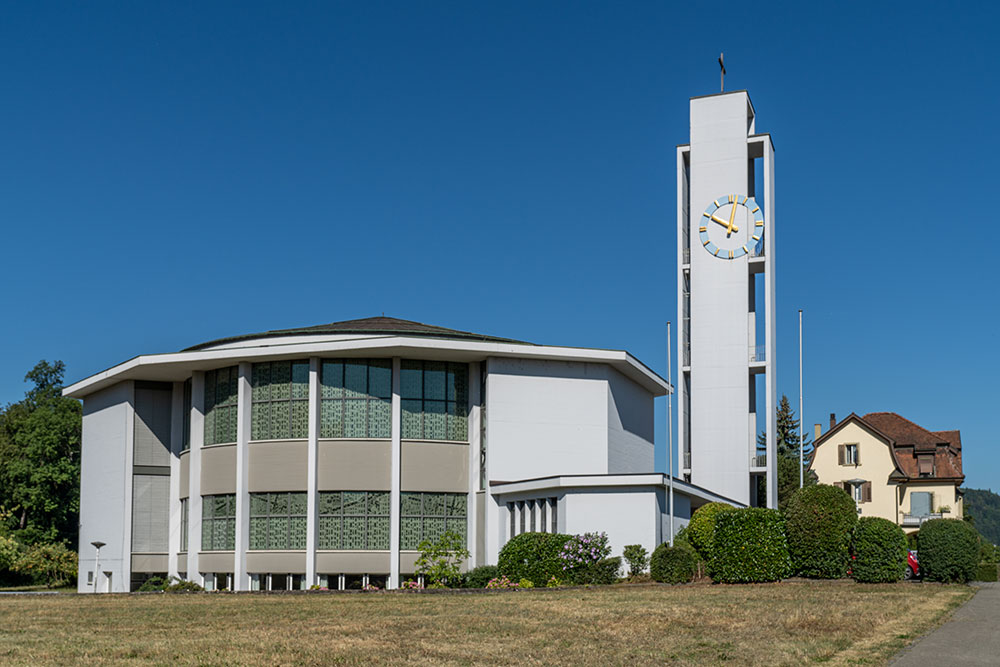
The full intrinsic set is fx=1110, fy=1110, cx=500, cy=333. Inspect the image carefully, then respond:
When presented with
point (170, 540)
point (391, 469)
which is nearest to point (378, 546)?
point (391, 469)

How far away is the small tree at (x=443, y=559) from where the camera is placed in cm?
3203

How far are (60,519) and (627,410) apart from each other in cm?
3922

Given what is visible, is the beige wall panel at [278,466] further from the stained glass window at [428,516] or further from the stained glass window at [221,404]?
the stained glass window at [428,516]

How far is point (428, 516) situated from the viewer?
33.5 meters

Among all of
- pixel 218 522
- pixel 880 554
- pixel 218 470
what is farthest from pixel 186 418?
pixel 880 554

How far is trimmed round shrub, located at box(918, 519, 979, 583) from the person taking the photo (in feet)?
79.5

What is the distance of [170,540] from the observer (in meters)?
38.3

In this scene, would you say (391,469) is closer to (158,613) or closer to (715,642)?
(158,613)

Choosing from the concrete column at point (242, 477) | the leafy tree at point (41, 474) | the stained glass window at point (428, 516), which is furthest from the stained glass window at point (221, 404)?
the leafy tree at point (41, 474)

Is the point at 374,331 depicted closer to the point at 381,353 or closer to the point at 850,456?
the point at 381,353

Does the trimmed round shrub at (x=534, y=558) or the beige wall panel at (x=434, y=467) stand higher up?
the beige wall panel at (x=434, y=467)

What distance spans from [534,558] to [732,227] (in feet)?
51.8

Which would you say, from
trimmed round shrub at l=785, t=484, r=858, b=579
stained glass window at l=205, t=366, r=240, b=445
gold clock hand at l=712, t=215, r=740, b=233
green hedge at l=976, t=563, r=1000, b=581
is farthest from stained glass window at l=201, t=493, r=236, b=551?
green hedge at l=976, t=563, r=1000, b=581

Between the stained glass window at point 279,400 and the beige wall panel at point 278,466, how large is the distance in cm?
31
